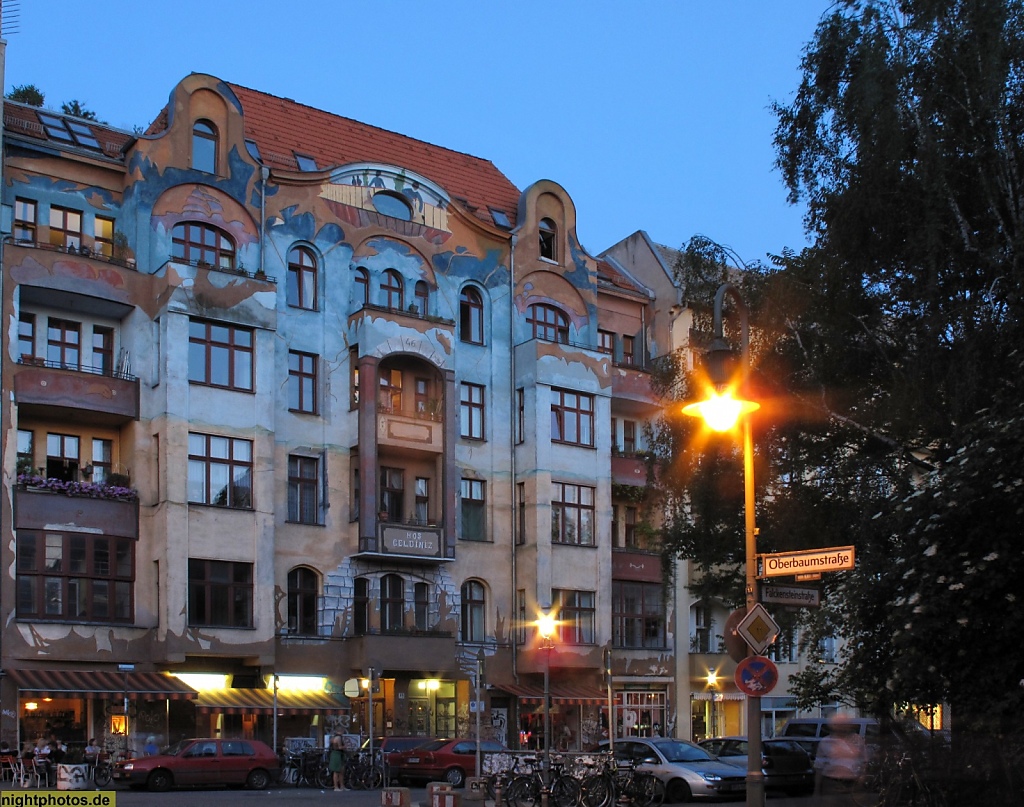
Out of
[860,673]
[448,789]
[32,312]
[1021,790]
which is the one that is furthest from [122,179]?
[1021,790]

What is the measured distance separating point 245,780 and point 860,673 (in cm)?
1846

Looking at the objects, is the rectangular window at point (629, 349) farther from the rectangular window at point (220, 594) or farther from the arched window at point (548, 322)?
the rectangular window at point (220, 594)

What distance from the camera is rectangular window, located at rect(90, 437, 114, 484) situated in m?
41.7

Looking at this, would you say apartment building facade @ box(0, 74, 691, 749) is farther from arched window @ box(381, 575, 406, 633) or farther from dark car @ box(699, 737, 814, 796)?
dark car @ box(699, 737, 814, 796)

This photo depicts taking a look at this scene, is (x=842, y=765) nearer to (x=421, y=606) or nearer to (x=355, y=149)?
(x=421, y=606)

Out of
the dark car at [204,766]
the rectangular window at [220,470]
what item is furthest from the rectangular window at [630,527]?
the dark car at [204,766]

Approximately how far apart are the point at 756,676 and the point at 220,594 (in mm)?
27492

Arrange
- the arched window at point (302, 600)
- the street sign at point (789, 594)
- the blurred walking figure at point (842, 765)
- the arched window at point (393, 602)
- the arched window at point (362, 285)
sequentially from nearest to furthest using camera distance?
the street sign at point (789, 594)
the blurred walking figure at point (842, 765)
the arched window at point (302, 600)
the arched window at point (393, 602)
the arched window at point (362, 285)

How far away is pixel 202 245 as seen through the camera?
43.5 m

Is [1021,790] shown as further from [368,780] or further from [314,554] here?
[314,554]

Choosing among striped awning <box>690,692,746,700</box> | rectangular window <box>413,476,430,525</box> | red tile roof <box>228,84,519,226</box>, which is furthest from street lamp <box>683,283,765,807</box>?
striped awning <box>690,692,746,700</box>

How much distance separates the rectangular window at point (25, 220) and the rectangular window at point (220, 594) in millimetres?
10475

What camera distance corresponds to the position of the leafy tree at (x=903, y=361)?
2133 centimetres

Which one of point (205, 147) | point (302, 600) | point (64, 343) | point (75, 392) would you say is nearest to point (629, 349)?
point (302, 600)
